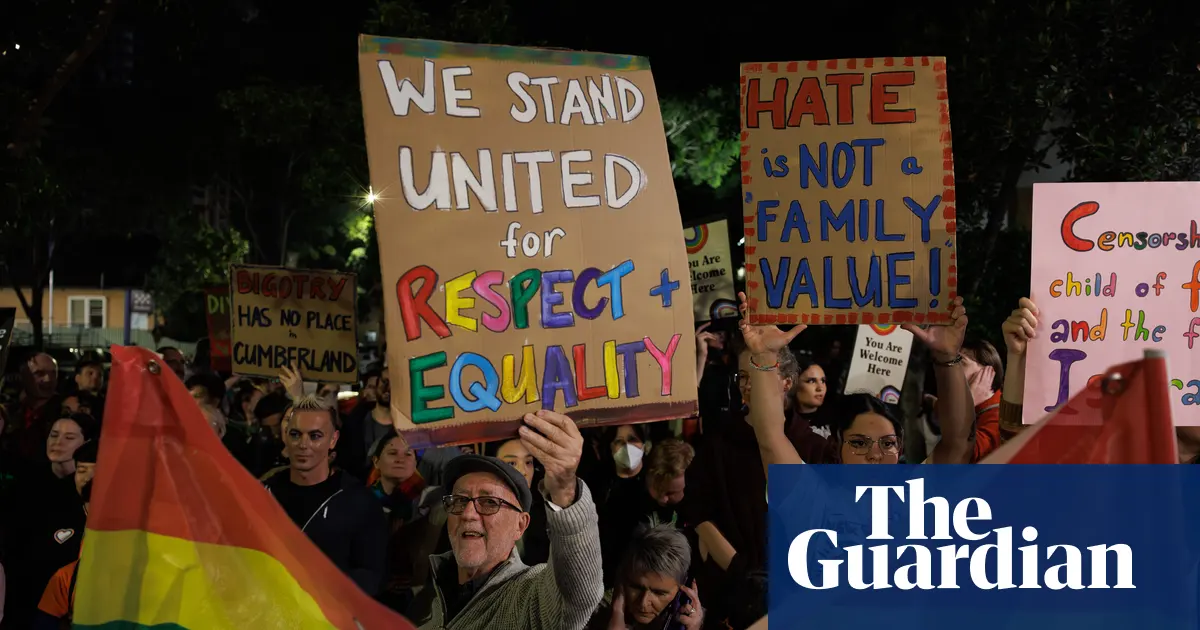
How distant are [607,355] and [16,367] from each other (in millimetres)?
11223

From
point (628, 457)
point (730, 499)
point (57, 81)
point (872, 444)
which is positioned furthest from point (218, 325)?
point (872, 444)

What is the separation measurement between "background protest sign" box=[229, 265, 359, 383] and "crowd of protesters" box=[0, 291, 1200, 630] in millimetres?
1822

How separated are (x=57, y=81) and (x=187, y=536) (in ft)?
32.4

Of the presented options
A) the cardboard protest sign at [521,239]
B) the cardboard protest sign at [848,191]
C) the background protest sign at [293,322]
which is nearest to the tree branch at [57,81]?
the background protest sign at [293,322]

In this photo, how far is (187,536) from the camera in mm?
3145

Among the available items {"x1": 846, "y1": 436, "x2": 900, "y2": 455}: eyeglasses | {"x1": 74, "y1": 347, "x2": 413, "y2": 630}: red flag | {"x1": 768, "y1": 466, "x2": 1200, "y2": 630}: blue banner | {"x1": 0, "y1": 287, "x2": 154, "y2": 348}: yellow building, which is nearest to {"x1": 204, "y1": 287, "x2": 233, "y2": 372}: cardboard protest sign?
{"x1": 846, "y1": 436, "x2": 900, "y2": 455}: eyeglasses

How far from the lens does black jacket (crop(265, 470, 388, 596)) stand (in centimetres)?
511

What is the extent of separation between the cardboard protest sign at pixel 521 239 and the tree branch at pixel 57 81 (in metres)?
8.60

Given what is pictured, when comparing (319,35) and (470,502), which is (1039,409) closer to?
(470,502)

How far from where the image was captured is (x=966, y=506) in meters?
2.90

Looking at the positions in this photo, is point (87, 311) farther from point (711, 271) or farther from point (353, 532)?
point (353, 532)

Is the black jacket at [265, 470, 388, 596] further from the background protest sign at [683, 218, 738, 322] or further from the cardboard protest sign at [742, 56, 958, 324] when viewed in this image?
the background protest sign at [683, 218, 738, 322]

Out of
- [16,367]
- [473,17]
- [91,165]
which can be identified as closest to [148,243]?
[91,165]

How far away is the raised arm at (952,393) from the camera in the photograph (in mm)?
4684
